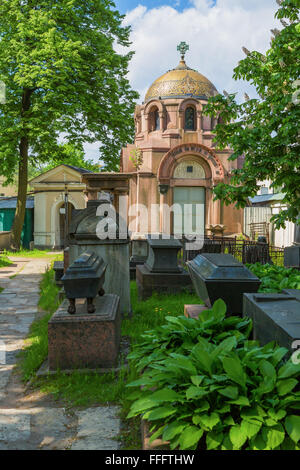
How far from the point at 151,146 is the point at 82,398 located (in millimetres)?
15688

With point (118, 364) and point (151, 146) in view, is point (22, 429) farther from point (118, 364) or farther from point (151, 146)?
point (151, 146)

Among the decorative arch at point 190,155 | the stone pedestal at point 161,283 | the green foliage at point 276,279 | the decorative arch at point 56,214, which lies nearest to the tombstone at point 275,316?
the green foliage at point 276,279

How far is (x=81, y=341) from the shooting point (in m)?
4.25

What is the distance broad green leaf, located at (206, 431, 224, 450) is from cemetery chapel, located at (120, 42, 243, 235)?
15757mm

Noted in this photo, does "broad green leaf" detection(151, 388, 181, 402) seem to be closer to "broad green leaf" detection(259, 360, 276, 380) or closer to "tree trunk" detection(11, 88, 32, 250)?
"broad green leaf" detection(259, 360, 276, 380)

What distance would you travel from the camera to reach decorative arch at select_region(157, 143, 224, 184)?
18172 mm

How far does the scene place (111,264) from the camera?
20.8 ft

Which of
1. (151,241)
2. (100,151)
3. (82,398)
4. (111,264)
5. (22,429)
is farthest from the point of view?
(100,151)

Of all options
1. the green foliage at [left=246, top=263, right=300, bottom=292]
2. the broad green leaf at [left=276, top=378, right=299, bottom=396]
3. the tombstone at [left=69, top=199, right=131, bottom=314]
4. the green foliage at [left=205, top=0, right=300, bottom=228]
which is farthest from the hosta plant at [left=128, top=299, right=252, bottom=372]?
the green foliage at [left=205, top=0, right=300, bottom=228]

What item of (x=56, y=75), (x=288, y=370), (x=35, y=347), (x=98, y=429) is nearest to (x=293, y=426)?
(x=288, y=370)

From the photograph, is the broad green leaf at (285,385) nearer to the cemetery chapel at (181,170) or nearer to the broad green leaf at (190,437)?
the broad green leaf at (190,437)

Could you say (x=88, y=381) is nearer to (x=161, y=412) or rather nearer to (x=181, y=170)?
(x=161, y=412)

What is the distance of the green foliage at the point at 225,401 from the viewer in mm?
2213
